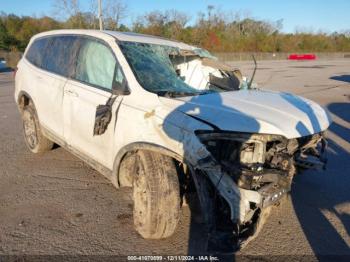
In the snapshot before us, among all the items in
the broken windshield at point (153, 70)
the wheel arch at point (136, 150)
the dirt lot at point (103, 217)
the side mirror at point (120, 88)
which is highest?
the broken windshield at point (153, 70)

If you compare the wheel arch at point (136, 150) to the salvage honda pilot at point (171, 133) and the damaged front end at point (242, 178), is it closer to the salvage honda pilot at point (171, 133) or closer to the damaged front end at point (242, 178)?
the salvage honda pilot at point (171, 133)

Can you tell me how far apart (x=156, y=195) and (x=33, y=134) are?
3356 mm

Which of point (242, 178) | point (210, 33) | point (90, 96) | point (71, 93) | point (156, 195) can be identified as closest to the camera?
point (242, 178)

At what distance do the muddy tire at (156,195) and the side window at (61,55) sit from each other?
1916mm

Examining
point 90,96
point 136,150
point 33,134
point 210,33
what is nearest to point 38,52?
point 33,134

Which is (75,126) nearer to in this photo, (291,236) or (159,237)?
(159,237)

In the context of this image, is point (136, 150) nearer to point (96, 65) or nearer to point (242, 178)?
point (242, 178)

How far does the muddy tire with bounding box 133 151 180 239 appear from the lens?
3174 mm

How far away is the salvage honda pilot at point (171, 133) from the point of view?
297 cm

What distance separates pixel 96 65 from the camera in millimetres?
4152

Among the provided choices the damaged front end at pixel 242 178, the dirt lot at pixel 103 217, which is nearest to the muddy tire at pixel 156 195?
the dirt lot at pixel 103 217

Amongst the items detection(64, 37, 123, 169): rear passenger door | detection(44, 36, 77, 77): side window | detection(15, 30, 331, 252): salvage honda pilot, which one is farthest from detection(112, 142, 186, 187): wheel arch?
detection(44, 36, 77, 77): side window

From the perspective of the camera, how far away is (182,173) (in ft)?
11.3

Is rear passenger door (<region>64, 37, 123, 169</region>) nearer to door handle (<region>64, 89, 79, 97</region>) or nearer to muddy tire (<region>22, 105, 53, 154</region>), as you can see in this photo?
door handle (<region>64, 89, 79, 97</region>)
